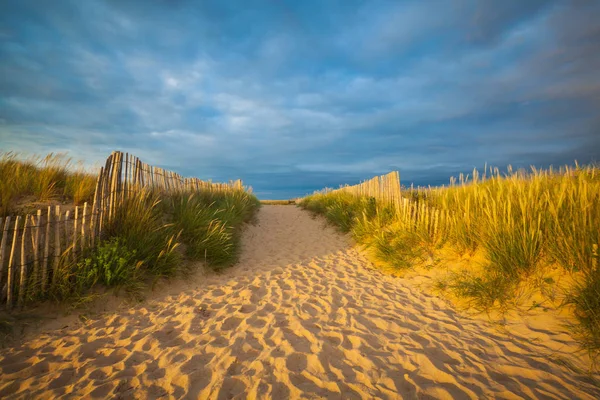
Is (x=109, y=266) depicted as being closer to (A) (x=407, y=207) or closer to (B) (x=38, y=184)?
(B) (x=38, y=184)

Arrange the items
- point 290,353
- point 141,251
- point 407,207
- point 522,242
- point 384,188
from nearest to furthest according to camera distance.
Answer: point 290,353 → point 522,242 → point 141,251 → point 407,207 → point 384,188

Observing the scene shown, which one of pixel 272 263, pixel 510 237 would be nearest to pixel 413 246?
pixel 510 237

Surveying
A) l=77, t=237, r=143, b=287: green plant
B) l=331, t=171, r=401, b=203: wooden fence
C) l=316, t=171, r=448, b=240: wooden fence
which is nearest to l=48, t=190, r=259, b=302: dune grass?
l=77, t=237, r=143, b=287: green plant

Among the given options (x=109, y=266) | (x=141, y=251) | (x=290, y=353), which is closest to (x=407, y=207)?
(x=290, y=353)

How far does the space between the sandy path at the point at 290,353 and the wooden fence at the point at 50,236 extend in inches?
31.9

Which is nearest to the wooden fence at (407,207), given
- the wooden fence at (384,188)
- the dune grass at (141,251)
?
the wooden fence at (384,188)

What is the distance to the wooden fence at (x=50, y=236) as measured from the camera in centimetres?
332

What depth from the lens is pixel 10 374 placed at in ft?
8.08

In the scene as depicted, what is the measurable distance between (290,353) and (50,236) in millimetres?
4163

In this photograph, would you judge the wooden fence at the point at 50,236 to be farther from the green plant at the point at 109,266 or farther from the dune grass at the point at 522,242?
the dune grass at the point at 522,242

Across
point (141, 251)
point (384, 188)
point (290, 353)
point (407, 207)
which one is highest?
point (384, 188)

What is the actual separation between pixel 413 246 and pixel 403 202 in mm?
1508

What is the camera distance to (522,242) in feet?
12.3

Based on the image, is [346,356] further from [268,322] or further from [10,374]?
[10,374]
